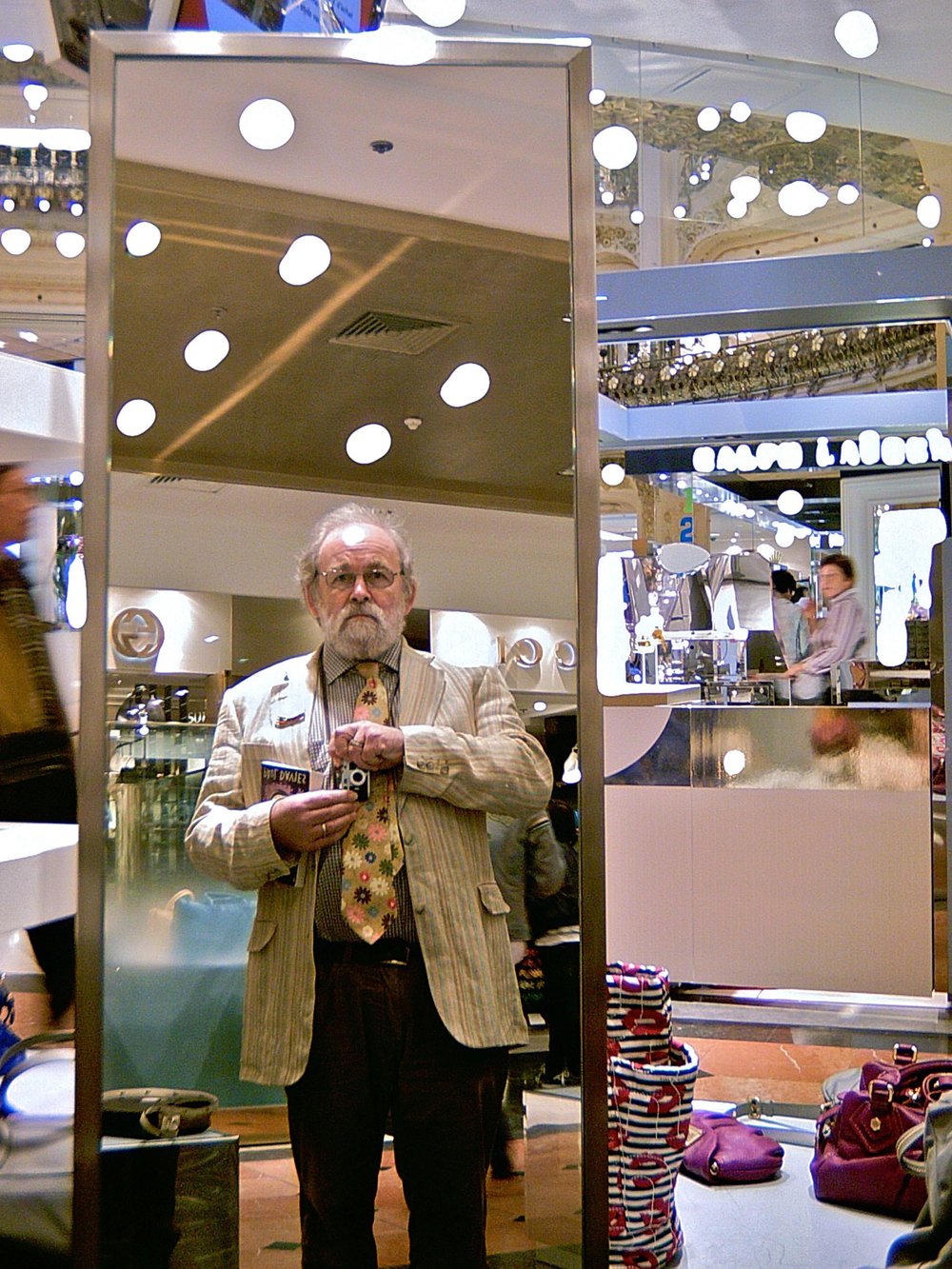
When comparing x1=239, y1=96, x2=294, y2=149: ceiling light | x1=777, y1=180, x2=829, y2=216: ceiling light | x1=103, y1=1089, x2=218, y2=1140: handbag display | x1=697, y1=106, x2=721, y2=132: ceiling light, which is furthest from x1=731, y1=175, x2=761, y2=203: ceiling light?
x1=103, y1=1089, x2=218, y2=1140: handbag display

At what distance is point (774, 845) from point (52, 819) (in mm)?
3563

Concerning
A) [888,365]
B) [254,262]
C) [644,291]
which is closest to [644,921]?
[644,291]

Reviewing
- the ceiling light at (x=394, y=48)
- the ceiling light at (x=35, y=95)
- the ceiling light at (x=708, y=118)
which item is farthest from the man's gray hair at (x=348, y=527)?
the ceiling light at (x=708, y=118)

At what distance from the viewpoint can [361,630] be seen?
1901mm

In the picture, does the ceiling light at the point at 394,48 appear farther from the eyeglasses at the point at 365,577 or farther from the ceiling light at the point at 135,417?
the eyeglasses at the point at 365,577

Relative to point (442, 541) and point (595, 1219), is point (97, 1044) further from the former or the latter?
point (442, 541)

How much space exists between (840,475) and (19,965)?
784 centimetres

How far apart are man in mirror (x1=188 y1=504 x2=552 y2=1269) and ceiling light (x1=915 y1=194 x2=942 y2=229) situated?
4.91 meters

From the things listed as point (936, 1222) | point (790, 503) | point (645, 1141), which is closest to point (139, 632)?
point (936, 1222)

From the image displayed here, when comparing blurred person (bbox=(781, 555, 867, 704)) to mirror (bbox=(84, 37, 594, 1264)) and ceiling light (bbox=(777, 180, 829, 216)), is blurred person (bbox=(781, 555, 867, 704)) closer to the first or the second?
ceiling light (bbox=(777, 180, 829, 216))

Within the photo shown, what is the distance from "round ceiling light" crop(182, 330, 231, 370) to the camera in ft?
6.13

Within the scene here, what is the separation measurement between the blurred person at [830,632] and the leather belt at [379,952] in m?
4.02

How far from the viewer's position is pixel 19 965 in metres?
1.86

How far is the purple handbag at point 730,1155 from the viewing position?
3256mm
